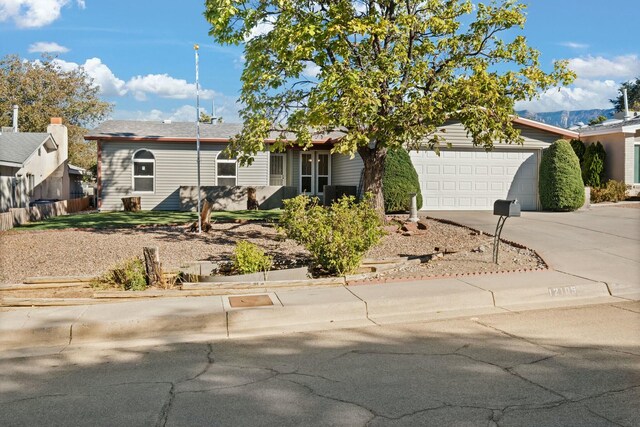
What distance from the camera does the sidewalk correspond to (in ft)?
21.6

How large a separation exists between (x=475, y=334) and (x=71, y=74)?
44491 mm

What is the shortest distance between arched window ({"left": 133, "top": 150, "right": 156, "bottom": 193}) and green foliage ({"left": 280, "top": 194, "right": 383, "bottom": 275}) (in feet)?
53.8

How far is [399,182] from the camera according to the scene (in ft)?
60.0

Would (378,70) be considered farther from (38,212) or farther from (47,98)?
(47,98)

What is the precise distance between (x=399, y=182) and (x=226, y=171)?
9.67m

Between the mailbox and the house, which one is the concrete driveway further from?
the house

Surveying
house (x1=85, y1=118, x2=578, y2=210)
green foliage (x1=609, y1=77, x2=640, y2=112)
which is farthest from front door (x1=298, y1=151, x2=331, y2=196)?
green foliage (x1=609, y1=77, x2=640, y2=112)

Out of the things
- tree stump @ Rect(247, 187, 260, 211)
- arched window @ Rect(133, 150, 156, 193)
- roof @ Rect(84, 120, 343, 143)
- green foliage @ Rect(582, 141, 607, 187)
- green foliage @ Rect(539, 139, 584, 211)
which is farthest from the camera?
arched window @ Rect(133, 150, 156, 193)

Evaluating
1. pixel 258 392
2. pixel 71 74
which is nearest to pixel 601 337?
pixel 258 392

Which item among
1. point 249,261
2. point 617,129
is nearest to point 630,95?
point 617,129

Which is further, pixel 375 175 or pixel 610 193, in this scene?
pixel 610 193

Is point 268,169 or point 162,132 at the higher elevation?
point 162,132

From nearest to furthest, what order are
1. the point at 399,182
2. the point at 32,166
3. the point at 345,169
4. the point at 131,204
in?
1. the point at 399,182
2. the point at 131,204
3. the point at 345,169
4. the point at 32,166

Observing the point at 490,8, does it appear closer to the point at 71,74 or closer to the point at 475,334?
the point at 475,334
